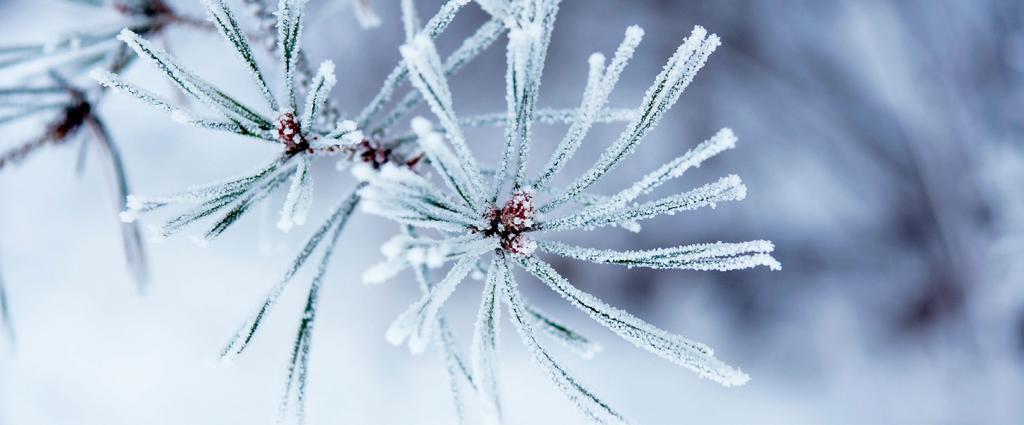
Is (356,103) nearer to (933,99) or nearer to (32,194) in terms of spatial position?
(32,194)

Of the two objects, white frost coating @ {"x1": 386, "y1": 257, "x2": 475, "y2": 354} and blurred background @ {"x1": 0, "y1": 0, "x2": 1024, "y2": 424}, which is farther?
blurred background @ {"x1": 0, "y1": 0, "x2": 1024, "y2": 424}

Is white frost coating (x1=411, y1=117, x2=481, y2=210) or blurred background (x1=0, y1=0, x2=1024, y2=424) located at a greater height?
blurred background (x1=0, y1=0, x2=1024, y2=424)

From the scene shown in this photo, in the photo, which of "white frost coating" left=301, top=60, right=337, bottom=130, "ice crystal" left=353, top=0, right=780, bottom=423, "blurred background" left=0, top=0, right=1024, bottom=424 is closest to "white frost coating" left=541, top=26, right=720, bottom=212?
"ice crystal" left=353, top=0, right=780, bottom=423

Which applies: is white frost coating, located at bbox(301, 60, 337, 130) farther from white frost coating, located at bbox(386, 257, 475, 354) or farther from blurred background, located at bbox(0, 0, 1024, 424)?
blurred background, located at bbox(0, 0, 1024, 424)

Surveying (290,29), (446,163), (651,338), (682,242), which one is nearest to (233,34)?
(290,29)

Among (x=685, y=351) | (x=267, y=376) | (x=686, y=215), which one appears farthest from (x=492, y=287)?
(x=686, y=215)

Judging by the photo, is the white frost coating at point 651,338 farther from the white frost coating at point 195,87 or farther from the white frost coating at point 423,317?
the white frost coating at point 195,87

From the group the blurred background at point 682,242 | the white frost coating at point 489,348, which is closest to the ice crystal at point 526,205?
the white frost coating at point 489,348
